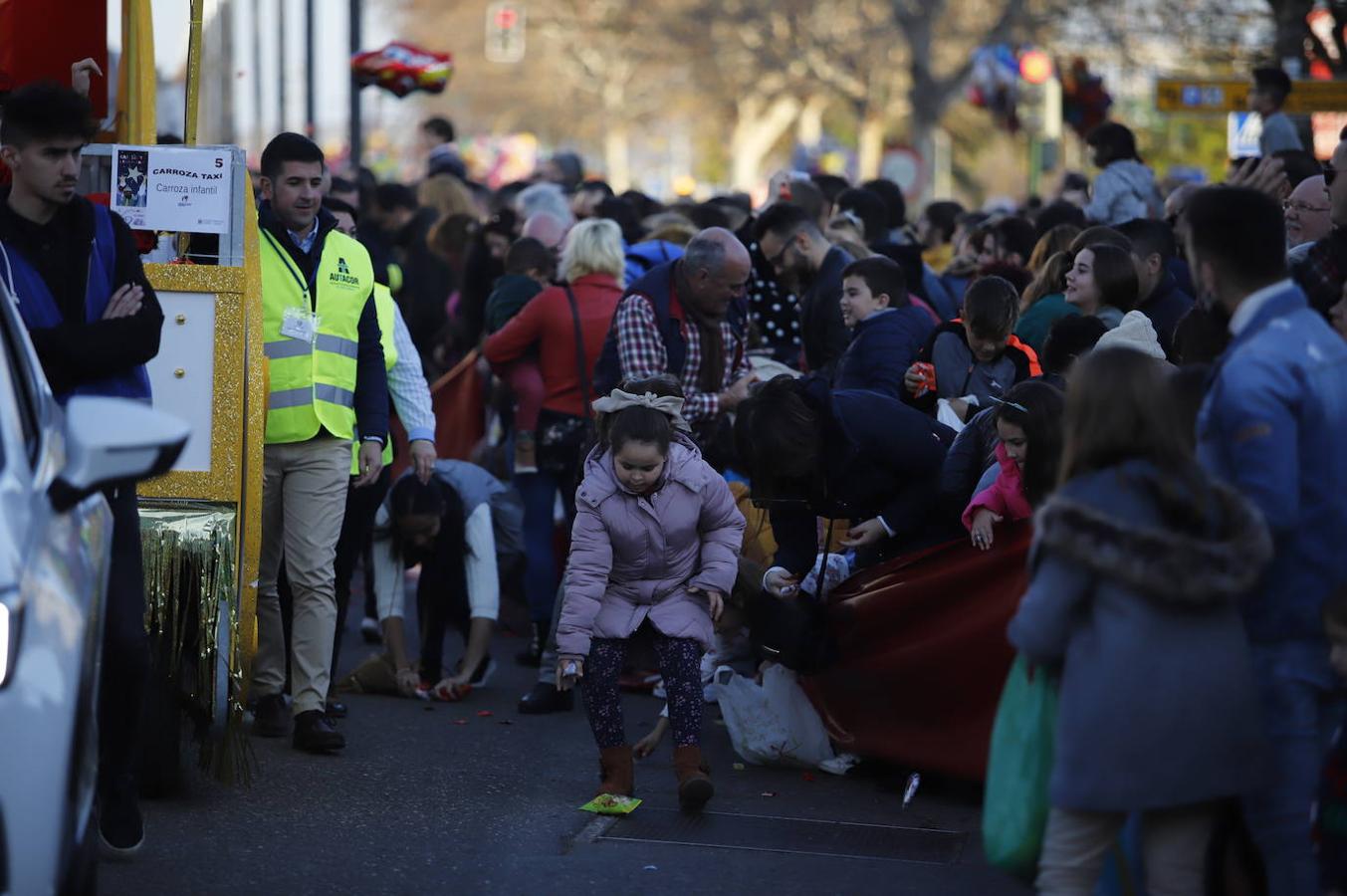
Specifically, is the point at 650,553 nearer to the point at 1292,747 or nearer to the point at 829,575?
the point at 829,575

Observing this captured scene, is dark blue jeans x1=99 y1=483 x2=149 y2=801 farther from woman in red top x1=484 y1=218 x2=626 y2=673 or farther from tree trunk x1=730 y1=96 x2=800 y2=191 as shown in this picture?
tree trunk x1=730 y1=96 x2=800 y2=191

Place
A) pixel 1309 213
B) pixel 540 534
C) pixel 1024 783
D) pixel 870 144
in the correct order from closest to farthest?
pixel 1024 783
pixel 1309 213
pixel 540 534
pixel 870 144

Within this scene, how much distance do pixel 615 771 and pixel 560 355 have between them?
2.91 metres

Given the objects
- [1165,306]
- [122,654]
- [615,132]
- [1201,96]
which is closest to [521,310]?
[1165,306]

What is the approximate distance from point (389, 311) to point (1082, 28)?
33.7m

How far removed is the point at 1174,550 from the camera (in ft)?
14.1

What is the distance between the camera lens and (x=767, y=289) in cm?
1094

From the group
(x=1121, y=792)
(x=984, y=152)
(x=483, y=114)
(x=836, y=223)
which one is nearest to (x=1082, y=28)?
(x=984, y=152)

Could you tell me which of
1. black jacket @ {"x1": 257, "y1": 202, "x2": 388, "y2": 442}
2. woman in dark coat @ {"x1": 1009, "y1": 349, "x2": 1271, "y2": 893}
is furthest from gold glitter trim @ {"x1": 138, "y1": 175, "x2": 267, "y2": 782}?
woman in dark coat @ {"x1": 1009, "y1": 349, "x2": 1271, "y2": 893}

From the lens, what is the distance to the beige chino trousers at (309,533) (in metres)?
7.67

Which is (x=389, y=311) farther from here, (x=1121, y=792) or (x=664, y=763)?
(x=1121, y=792)

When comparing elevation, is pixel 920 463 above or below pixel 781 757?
above

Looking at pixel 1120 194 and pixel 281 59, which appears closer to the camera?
pixel 1120 194

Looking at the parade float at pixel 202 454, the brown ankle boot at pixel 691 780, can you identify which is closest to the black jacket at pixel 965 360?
the brown ankle boot at pixel 691 780
